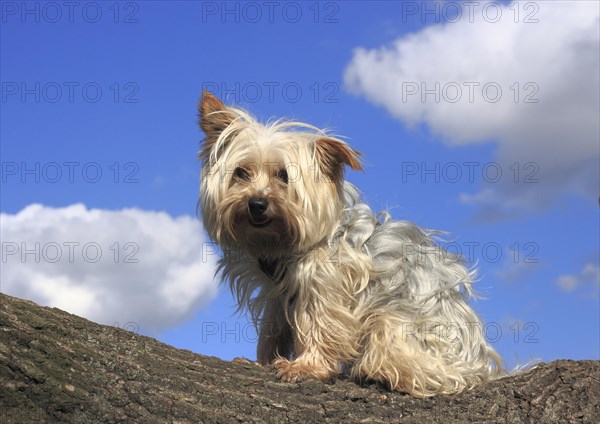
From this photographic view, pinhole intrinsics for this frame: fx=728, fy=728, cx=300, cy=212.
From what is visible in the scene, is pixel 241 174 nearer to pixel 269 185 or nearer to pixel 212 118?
pixel 269 185

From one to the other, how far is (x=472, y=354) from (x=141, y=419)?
12.0 feet

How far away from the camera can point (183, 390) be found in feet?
17.7

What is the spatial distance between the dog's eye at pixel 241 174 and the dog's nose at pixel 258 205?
390mm

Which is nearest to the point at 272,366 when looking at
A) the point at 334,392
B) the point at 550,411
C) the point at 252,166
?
the point at 334,392

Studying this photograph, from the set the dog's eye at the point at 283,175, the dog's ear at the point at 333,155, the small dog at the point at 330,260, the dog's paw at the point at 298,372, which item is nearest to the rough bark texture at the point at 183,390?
the dog's paw at the point at 298,372

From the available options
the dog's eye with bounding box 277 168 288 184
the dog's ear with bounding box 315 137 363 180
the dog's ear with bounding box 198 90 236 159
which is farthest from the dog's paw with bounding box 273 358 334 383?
the dog's ear with bounding box 198 90 236 159

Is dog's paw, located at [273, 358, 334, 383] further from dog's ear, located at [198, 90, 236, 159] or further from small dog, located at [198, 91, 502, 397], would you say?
dog's ear, located at [198, 90, 236, 159]

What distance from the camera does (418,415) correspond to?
6.12 m

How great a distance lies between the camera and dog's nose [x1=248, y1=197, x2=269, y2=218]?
22.8 ft

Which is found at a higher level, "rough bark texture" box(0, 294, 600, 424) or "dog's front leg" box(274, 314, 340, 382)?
"dog's front leg" box(274, 314, 340, 382)

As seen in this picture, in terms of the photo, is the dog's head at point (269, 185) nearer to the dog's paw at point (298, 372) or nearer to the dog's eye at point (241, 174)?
the dog's eye at point (241, 174)

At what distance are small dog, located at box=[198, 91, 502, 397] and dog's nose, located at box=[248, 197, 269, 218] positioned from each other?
0.01 metres

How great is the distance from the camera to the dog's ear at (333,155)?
282 inches

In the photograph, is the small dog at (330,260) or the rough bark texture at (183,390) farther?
the small dog at (330,260)
